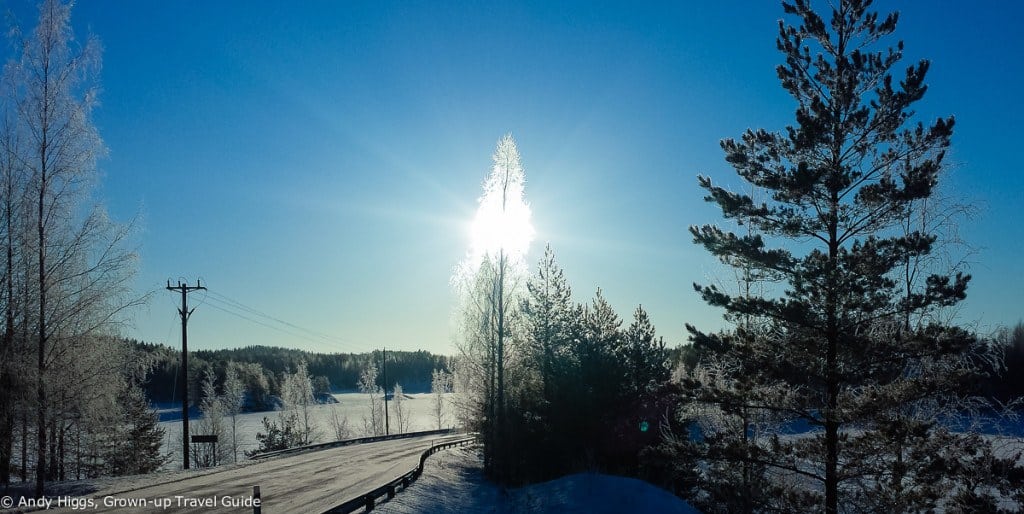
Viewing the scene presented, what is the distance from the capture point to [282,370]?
136m

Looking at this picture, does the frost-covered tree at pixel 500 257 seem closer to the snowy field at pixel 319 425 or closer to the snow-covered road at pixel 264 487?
the snow-covered road at pixel 264 487

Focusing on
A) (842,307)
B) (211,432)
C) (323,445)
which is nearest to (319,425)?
(211,432)

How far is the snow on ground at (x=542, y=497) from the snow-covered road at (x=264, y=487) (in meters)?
1.72

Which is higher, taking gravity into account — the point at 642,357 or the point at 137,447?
the point at 642,357

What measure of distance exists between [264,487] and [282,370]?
12784 centimetres

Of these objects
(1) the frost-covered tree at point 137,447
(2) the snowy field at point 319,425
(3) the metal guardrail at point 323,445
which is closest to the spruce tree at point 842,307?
(3) the metal guardrail at point 323,445

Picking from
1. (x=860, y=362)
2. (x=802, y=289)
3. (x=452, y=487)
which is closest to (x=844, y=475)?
(x=860, y=362)

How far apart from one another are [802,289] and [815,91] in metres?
→ 4.64

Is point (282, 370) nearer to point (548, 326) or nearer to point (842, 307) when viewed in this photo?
point (548, 326)

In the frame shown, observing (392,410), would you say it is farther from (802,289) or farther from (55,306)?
(802,289)

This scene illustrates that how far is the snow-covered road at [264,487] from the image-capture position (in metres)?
14.5

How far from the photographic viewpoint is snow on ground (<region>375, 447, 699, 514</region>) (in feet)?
46.1

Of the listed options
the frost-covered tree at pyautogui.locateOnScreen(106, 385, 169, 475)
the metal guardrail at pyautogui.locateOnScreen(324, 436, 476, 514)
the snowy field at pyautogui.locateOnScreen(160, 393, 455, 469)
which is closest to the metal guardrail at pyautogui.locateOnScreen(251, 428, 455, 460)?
the snowy field at pyautogui.locateOnScreen(160, 393, 455, 469)

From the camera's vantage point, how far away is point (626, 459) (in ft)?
70.3
